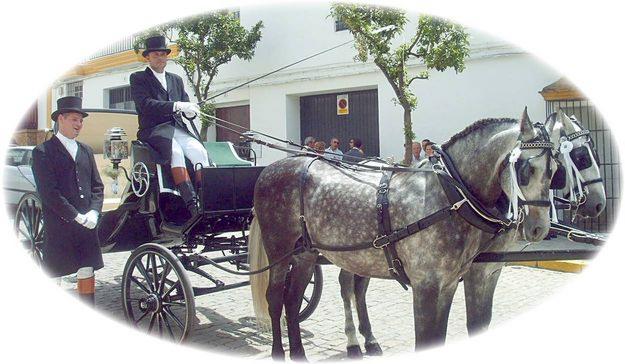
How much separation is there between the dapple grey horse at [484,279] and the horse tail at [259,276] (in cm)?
64

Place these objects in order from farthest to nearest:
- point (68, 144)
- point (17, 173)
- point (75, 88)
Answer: point (75, 88) < point (17, 173) < point (68, 144)

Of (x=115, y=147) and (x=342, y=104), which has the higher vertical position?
(x=342, y=104)

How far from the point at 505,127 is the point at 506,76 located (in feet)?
25.2

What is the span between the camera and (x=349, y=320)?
4328 millimetres

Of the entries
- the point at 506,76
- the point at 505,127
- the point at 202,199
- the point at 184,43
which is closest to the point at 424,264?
the point at 505,127

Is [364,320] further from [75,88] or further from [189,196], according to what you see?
[75,88]

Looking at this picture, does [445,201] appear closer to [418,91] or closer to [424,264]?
[424,264]

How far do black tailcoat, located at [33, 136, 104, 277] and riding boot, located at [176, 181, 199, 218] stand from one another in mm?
671

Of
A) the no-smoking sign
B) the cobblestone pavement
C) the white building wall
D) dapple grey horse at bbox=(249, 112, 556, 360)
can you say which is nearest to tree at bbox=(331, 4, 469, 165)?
the white building wall

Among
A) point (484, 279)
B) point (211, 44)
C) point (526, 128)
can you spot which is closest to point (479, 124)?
point (526, 128)

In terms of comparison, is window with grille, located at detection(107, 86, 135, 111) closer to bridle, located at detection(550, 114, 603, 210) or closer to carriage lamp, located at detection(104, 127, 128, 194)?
carriage lamp, located at detection(104, 127, 128, 194)

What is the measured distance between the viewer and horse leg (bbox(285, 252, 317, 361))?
13.4 ft

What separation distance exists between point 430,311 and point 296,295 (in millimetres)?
1257

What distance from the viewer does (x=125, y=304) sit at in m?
4.68
